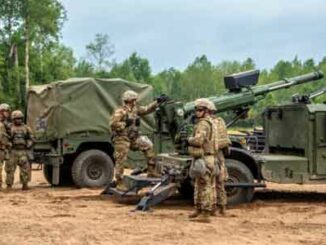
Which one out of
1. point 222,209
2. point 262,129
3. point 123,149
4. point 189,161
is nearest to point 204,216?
point 222,209

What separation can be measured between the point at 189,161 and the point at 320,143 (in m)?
2.25

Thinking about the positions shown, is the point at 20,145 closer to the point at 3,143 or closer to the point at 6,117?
the point at 3,143

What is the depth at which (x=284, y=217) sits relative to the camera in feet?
40.7

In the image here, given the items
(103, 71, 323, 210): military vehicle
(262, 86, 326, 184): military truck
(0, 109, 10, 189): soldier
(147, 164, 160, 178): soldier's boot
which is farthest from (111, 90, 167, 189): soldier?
(0, 109, 10, 189): soldier

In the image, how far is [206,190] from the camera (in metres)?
12.1

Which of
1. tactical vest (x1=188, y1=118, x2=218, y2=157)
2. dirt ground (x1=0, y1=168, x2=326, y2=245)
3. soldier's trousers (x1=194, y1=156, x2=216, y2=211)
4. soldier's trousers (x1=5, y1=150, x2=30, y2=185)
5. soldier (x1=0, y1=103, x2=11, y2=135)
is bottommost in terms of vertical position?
dirt ground (x1=0, y1=168, x2=326, y2=245)

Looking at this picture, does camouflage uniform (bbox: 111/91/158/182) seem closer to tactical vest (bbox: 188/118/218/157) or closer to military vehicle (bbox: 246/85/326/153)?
military vehicle (bbox: 246/85/326/153)

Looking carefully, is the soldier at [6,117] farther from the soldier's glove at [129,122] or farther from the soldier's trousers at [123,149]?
the soldier's glove at [129,122]

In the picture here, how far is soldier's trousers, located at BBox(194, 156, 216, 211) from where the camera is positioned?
1209cm

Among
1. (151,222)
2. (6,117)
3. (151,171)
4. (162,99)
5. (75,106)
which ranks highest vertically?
(75,106)

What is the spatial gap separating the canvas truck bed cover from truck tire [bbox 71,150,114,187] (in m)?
0.56

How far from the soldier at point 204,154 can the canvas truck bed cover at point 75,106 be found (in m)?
5.75

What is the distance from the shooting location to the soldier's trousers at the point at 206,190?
12.1 metres

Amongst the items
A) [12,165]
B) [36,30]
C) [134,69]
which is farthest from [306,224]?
[134,69]
